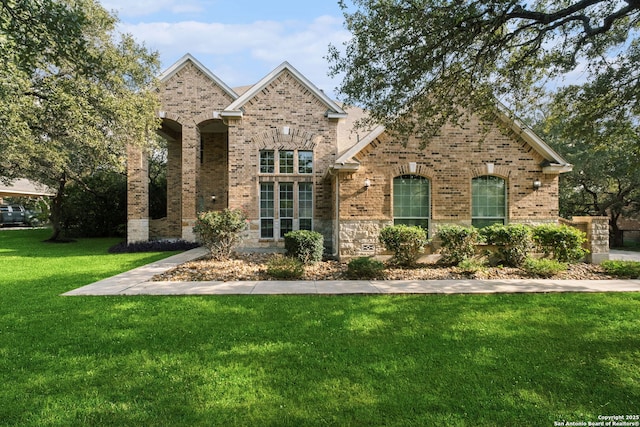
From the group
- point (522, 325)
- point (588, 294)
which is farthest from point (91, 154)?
point (588, 294)

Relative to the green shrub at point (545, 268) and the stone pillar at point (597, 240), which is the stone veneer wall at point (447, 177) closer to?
the stone pillar at point (597, 240)

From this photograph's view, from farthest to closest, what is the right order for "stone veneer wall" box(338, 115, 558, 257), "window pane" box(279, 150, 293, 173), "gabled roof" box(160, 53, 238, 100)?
"gabled roof" box(160, 53, 238, 100), "window pane" box(279, 150, 293, 173), "stone veneer wall" box(338, 115, 558, 257)

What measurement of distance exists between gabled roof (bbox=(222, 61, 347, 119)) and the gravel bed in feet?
22.1

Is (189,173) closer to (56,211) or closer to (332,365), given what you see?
(56,211)

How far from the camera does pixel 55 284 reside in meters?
8.05

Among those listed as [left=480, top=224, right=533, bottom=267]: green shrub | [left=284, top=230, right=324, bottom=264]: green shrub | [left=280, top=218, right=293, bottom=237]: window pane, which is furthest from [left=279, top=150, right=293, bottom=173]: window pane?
[left=480, top=224, right=533, bottom=267]: green shrub

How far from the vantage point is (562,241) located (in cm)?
1016

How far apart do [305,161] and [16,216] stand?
32.6m

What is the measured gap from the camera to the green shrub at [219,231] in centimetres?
1112

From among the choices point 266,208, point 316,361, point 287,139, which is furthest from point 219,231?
point 316,361

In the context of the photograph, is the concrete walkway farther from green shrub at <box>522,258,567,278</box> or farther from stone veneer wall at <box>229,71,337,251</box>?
stone veneer wall at <box>229,71,337,251</box>

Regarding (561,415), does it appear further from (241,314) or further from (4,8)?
(4,8)

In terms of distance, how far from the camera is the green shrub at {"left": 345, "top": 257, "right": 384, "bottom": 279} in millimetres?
8828

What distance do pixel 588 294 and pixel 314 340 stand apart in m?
6.36
